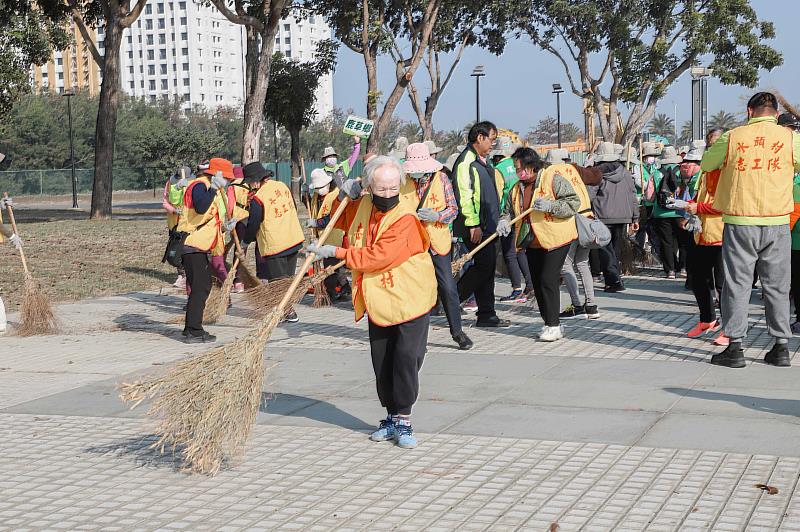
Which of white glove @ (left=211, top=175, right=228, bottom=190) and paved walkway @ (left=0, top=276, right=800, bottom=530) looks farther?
white glove @ (left=211, top=175, right=228, bottom=190)

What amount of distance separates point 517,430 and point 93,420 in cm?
263

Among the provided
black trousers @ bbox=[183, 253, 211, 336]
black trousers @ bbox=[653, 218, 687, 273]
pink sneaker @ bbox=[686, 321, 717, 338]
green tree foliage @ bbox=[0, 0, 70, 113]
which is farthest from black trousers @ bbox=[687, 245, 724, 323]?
green tree foliage @ bbox=[0, 0, 70, 113]

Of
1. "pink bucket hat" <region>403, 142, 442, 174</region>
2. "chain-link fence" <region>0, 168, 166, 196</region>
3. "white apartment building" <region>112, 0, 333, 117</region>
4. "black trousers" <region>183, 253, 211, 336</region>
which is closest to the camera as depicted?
"pink bucket hat" <region>403, 142, 442, 174</region>

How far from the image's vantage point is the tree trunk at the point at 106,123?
30.1 m

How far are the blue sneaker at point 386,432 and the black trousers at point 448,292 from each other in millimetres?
3231

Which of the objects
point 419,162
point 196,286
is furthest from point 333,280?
point 419,162

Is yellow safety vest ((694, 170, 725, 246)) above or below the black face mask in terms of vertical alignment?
below

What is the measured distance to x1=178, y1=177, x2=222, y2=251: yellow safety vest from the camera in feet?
33.0

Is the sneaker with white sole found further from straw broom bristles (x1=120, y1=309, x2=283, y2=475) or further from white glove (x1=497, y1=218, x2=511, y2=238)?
white glove (x1=497, y1=218, x2=511, y2=238)

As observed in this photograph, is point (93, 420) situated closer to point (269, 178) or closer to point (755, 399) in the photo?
point (755, 399)

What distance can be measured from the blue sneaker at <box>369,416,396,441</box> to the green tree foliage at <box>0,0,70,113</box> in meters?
24.6

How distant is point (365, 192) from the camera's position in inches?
248

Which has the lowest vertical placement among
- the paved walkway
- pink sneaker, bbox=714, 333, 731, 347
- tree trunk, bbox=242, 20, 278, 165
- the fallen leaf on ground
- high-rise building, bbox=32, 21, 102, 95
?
the paved walkway

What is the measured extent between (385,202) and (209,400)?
1.40 metres
